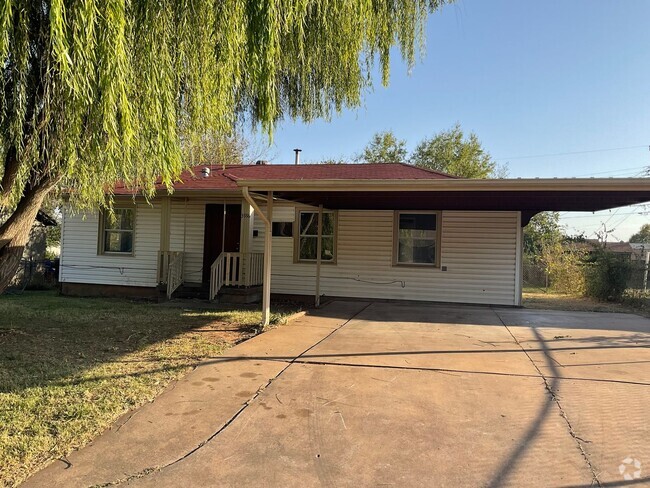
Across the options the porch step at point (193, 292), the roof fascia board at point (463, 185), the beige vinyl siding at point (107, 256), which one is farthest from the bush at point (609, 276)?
the beige vinyl siding at point (107, 256)

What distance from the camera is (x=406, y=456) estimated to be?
331 centimetres

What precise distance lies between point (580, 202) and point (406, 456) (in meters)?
7.35

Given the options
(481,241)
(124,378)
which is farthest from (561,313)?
(124,378)

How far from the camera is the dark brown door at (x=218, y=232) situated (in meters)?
12.4

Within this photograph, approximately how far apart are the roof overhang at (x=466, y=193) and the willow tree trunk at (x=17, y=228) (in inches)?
112

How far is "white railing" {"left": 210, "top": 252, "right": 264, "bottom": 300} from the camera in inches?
436

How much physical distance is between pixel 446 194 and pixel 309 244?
4.68 metres

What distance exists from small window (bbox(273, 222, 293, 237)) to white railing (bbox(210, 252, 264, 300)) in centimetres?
86

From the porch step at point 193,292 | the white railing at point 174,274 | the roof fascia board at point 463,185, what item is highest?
the roof fascia board at point 463,185

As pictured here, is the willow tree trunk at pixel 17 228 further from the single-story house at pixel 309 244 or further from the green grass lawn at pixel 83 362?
the single-story house at pixel 309 244

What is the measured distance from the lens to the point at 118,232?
12.9 metres

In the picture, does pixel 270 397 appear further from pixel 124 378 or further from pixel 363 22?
pixel 363 22

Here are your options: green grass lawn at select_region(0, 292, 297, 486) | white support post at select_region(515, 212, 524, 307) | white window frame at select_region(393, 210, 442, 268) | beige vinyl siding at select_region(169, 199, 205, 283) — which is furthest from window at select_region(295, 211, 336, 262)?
white support post at select_region(515, 212, 524, 307)

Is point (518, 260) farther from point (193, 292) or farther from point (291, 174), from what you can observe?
point (193, 292)
